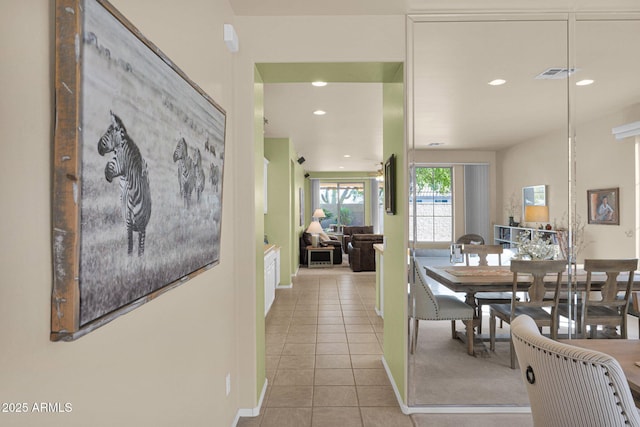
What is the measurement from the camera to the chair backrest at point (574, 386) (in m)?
1.04

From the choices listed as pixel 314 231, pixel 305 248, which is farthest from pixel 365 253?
pixel 305 248

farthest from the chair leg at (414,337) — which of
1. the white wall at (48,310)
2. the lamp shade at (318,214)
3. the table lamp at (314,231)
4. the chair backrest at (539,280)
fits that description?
the lamp shade at (318,214)

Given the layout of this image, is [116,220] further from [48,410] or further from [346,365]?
[346,365]

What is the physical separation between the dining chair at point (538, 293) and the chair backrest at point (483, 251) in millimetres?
125

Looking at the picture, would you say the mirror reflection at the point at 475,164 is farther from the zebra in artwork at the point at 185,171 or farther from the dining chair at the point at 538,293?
the zebra in artwork at the point at 185,171

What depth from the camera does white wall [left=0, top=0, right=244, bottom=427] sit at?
0.67 meters

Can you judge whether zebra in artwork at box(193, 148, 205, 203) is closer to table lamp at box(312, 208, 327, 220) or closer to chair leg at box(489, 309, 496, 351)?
chair leg at box(489, 309, 496, 351)

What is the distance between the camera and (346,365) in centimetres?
327

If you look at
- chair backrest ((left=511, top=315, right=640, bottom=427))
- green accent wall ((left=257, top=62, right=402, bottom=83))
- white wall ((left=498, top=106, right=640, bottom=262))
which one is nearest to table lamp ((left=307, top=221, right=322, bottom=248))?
green accent wall ((left=257, top=62, right=402, bottom=83))

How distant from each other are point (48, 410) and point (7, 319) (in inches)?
8.9

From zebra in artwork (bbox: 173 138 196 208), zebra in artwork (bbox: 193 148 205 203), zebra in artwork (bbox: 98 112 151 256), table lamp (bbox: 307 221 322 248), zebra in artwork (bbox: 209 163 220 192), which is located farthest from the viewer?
table lamp (bbox: 307 221 322 248)

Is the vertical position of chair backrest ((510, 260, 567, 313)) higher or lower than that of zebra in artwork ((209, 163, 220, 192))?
lower

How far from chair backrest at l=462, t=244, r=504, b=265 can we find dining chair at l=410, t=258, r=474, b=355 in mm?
323

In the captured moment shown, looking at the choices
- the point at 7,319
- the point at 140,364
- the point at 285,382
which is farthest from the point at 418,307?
the point at 7,319
